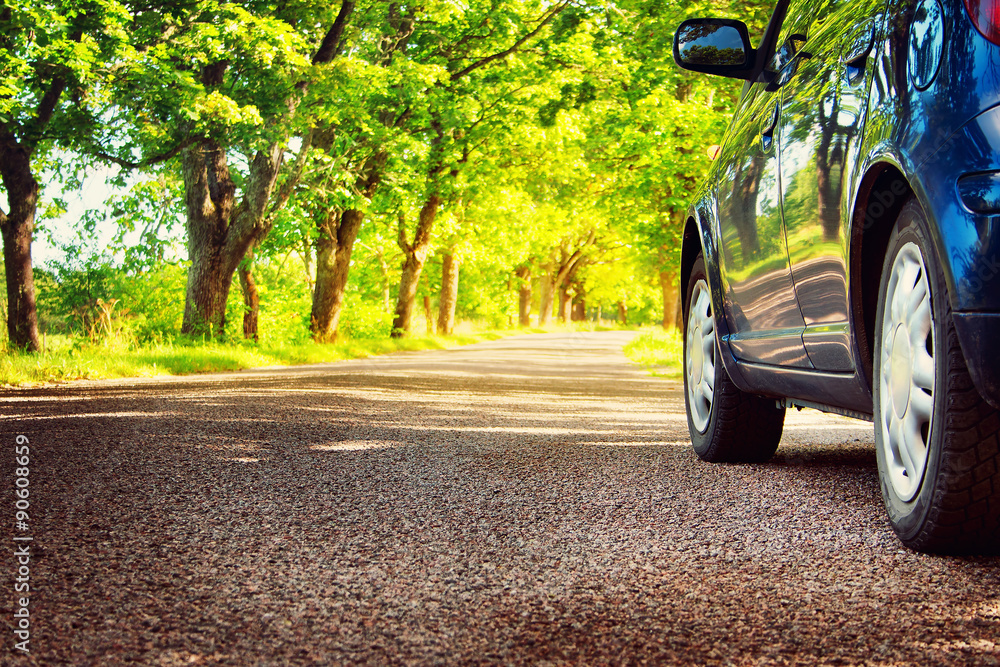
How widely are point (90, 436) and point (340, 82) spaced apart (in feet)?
32.3

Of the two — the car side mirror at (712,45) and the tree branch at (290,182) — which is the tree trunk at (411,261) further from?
the car side mirror at (712,45)

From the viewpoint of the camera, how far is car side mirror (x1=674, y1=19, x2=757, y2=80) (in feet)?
12.9

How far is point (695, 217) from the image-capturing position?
453 cm

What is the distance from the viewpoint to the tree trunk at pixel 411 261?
25219 millimetres

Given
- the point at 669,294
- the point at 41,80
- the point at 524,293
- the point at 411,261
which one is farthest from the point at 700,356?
the point at 524,293

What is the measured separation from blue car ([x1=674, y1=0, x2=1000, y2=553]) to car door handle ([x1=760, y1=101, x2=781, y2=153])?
0.02 meters

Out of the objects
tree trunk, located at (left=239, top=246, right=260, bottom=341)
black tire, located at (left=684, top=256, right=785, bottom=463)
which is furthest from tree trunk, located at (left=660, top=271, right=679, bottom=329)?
black tire, located at (left=684, top=256, right=785, bottom=463)

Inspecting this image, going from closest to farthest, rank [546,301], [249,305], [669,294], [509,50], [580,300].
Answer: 1. [509,50]
2. [249,305]
3. [669,294]
4. [546,301]
5. [580,300]

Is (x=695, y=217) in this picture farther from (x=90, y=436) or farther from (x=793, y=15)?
(x=90, y=436)

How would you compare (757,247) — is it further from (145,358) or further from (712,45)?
(145,358)

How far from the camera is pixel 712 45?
3.93m

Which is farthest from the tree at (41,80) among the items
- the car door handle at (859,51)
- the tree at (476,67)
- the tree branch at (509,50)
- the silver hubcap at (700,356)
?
the car door handle at (859,51)

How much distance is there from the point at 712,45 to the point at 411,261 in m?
22.0

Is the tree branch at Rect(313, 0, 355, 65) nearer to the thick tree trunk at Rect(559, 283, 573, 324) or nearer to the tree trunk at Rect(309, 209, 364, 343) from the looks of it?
the tree trunk at Rect(309, 209, 364, 343)
